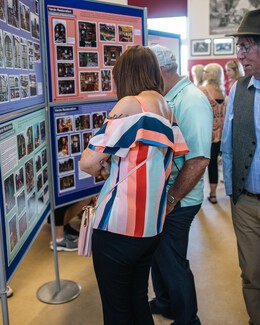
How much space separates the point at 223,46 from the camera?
7.80 metres

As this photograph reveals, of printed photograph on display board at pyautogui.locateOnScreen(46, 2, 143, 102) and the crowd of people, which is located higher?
printed photograph on display board at pyautogui.locateOnScreen(46, 2, 143, 102)

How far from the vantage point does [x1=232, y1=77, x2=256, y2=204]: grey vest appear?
1.92 metres

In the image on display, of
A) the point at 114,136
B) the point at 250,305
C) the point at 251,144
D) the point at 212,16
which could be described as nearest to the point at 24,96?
the point at 114,136

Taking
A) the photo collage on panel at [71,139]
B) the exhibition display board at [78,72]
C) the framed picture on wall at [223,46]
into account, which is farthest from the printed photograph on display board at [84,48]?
the framed picture on wall at [223,46]

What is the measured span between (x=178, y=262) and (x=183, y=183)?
459 mm

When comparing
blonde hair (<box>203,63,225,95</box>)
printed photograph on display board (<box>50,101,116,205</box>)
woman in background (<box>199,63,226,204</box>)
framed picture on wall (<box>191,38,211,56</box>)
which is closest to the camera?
printed photograph on display board (<box>50,101,116,205</box>)

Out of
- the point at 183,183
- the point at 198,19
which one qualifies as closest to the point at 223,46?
the point at 198,19

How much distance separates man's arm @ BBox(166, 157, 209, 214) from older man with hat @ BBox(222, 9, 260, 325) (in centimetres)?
23

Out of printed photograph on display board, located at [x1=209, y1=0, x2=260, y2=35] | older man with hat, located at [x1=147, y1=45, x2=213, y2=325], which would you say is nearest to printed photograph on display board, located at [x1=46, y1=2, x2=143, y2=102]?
older man with hat, located at [x1=147, y1=45, x2=213, y2=325]

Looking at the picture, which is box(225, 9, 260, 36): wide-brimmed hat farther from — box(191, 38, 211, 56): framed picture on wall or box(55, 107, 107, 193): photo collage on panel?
box(191, 38, 211, 56): framed picture on wall

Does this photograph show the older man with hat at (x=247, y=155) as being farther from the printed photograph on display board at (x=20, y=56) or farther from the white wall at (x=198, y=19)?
the white wall at (x=198, y=19)

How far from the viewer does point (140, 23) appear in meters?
2.62

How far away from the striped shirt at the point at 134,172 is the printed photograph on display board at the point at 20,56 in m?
0.42

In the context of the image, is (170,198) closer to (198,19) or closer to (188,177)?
(188,177)
